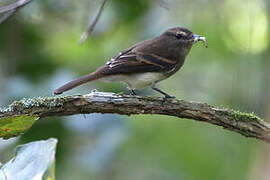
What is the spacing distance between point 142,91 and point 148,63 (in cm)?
32

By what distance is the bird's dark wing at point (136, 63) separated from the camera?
4141mm

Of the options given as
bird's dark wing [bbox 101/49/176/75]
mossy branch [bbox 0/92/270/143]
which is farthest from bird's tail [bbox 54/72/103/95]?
mossy branch [bbox 0/92/270/143]

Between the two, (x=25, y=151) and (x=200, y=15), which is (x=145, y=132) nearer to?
(x=200, y=15)

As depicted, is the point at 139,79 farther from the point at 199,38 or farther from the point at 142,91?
the point at 199,38

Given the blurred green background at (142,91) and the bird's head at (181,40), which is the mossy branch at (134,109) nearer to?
the blurred green background at (142,91)

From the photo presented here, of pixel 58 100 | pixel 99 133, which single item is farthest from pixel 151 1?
pixel 58 100

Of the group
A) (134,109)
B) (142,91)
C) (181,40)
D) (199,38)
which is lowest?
(134,109)

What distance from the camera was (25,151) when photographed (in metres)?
1.82

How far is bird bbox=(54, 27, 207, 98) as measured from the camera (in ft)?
13.3

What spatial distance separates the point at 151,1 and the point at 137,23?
0.95ft

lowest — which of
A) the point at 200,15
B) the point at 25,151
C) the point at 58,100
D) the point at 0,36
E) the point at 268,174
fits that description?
the point at 25,151

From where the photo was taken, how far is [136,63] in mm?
4281

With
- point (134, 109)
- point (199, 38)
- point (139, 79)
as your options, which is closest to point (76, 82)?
point (139, 79)

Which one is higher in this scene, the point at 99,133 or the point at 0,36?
the point at 0,36
